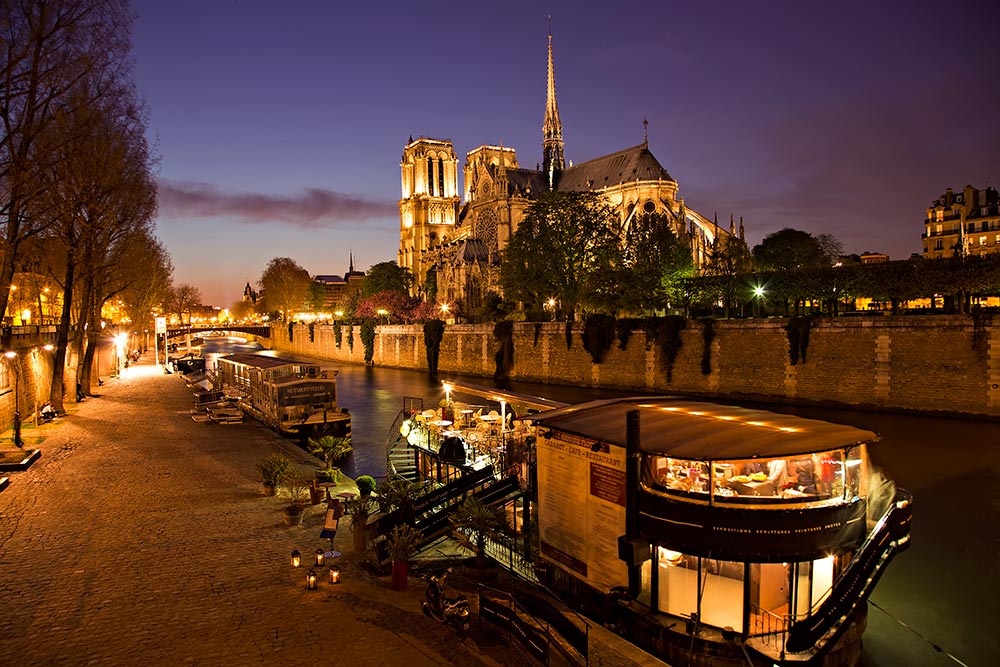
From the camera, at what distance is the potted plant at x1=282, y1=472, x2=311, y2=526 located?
417 inches

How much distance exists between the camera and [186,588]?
318 inches

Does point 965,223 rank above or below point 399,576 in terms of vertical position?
above

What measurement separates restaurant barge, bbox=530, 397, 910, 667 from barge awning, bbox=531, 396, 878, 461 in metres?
0.03

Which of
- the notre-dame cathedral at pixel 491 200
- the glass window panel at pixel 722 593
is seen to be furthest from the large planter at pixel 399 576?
the notre-dame cathedral at pixel 491 200

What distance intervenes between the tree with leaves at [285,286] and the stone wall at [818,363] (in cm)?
6445

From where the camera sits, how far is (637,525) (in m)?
7.75

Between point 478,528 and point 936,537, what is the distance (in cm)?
1073

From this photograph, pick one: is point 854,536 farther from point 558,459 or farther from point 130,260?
point 130,260

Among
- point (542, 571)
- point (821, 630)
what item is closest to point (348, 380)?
point (542, 571)

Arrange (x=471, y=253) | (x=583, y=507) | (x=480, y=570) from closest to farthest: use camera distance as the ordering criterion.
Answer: (x=583, y=507), (x=480, y=570), (x=471, y=253)

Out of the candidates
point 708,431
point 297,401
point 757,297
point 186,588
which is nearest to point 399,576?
point 186,588

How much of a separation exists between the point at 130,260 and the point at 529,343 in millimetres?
23254

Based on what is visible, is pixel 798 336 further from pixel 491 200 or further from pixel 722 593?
pixel 491 200

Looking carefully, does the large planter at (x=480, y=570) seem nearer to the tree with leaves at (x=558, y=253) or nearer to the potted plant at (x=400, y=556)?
the potted plant at (x=400, y=556)
